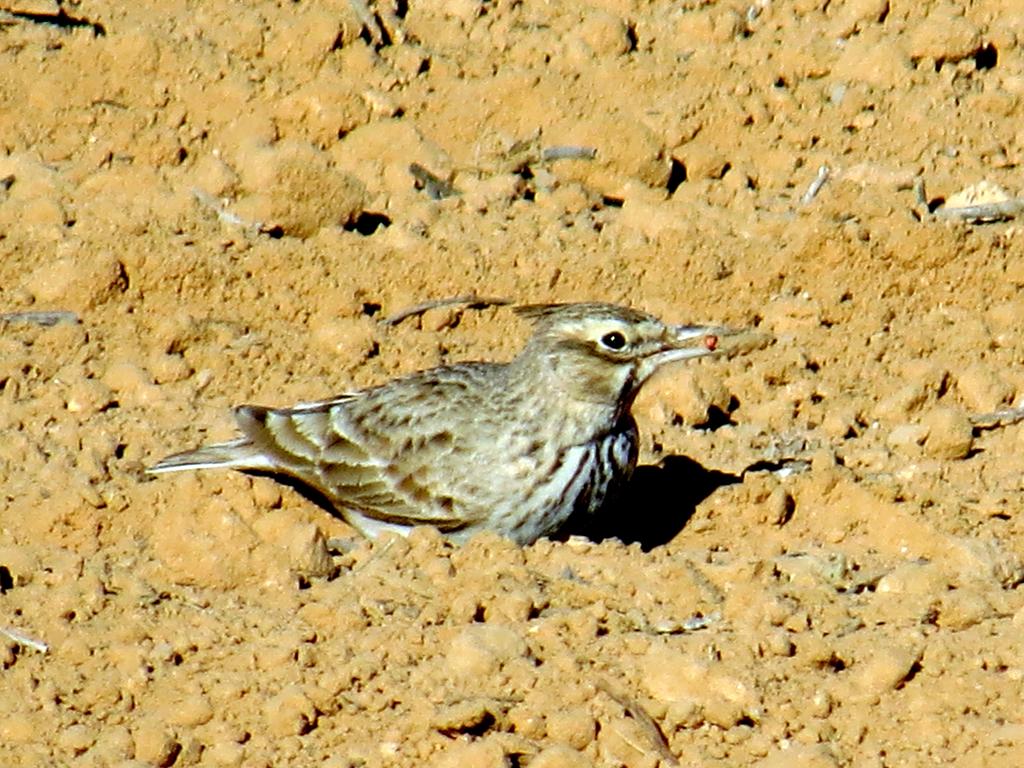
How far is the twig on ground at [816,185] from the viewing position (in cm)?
1008

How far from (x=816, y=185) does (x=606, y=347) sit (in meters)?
2.46

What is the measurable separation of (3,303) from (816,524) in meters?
3.40

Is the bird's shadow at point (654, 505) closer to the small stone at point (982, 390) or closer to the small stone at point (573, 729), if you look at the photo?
the small stone at point (982, 390)

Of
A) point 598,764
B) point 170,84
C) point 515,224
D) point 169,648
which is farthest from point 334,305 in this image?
point 598,764

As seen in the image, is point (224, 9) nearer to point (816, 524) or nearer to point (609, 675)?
point (816, 524)

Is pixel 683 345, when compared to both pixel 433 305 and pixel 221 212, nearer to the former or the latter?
pixel 433 305

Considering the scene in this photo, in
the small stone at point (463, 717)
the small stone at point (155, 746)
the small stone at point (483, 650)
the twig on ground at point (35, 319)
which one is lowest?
the twig on ground at point (35, 319)

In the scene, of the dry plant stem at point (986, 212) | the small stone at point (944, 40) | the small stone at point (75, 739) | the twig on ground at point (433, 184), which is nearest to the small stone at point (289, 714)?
the small stone at point (75, 739)

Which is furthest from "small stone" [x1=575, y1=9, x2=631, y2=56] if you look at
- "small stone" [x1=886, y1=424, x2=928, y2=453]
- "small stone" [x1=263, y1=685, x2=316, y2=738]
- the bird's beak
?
"small stone" [x1=263, y1=685, x2=316, y2=738]

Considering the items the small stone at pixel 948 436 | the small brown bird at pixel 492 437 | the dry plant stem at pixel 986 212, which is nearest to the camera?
the small brown bird at pixel 492 437

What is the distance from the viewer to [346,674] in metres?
6.46

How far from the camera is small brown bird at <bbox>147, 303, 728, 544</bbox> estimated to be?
8.12 m

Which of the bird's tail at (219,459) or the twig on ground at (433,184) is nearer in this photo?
the bird's tail at (219,459)

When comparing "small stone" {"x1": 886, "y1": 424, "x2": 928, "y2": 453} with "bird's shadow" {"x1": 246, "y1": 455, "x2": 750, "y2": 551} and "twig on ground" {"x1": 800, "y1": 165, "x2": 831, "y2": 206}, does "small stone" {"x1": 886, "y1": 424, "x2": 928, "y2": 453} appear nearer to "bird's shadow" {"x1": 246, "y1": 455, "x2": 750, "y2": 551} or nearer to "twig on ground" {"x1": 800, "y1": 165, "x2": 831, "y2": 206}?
"bird's shadow" {"x1": 246, "y1": 455, "x2": 750, "y2": 551}
